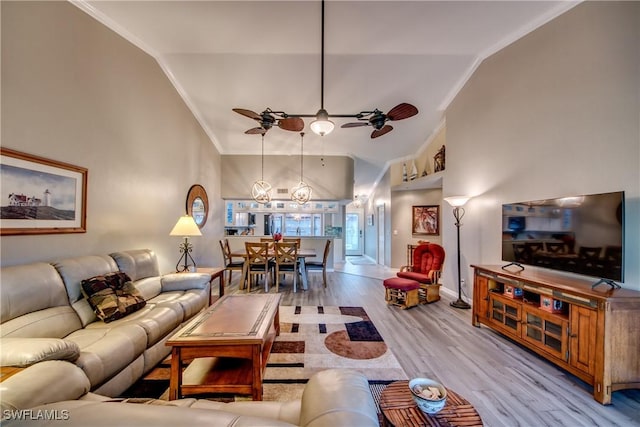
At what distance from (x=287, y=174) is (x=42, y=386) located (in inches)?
254

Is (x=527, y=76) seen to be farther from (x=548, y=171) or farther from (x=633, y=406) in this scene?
(x=633, y=406)

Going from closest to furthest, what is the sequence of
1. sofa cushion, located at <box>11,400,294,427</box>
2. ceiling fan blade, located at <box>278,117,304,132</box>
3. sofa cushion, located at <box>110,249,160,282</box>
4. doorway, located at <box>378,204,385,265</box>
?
sofa cushion, located at <box>11,400,294,427</box> → sofa cushion, located at <box>110,249,160,282</box> → ceiling fan blade, located at <box>278,117,304,132</box> → doorway, located at <box>378,204,385,265</box>

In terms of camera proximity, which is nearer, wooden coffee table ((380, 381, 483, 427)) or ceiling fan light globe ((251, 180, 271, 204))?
wooden coffee table ((380, 381, 483, 427))

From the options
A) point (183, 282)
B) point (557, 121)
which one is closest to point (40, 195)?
point (183, 282)

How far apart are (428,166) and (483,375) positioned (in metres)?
4.74

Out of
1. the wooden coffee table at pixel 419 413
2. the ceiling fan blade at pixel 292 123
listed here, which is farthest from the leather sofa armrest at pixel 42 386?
the ceiling fan blade at pixel 292 123

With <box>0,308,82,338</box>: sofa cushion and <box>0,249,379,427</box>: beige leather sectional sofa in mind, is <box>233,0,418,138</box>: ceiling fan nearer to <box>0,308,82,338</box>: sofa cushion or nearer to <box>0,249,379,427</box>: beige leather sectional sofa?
<box>0,249,379,427</box>: beige leather sectional sofa

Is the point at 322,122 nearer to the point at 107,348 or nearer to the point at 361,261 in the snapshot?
the point at 107,348

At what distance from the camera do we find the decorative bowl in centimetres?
120

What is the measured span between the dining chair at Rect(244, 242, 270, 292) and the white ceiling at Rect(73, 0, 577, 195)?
2.75 metres

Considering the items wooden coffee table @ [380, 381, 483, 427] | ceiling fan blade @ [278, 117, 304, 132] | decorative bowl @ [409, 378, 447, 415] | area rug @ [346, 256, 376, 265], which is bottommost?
area rug @ [346, 256, 376, 265]

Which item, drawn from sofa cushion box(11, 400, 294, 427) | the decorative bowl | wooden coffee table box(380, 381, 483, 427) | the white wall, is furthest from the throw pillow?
the white wall

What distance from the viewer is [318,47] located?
3730 millimetres

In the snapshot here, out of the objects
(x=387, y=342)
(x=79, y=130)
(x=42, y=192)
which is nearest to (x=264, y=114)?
(x=79, y=130)
